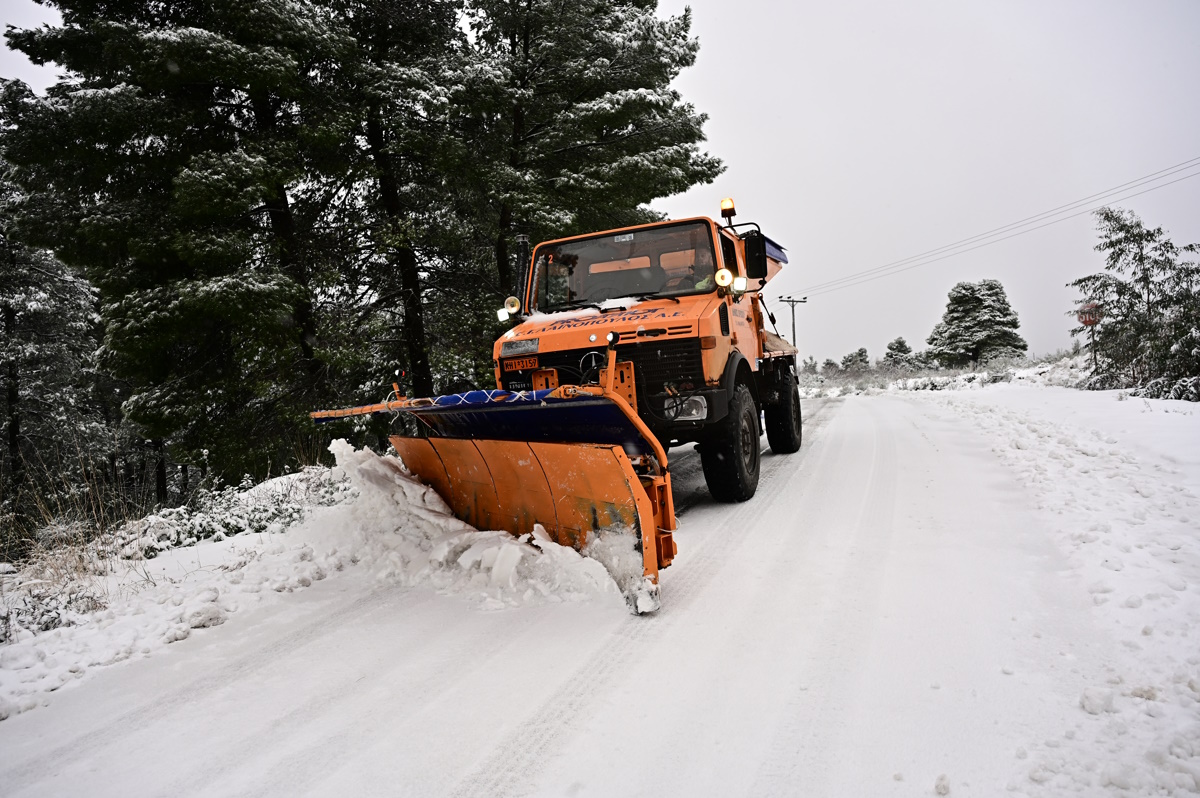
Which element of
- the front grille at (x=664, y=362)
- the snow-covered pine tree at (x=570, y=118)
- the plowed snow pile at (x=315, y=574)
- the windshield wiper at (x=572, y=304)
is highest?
the snow-covered pine tree at (x=570, y=118)

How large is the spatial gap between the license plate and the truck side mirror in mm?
2072

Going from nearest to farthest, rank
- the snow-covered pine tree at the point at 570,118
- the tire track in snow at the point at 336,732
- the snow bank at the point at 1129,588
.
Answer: the snow bank at the point at 1129,588
the tire track in snow at the point at 336,732
the snow-covered pine tree at the point at 570,118

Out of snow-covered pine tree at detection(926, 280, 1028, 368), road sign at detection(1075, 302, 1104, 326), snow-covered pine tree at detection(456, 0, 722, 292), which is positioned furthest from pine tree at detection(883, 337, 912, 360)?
snow-covered pine tree at detection(456, 0, 722, 292)

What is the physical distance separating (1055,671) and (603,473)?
200 cm

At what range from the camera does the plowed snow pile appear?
2877 millimetres

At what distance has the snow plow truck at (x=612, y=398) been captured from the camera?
10.6ft

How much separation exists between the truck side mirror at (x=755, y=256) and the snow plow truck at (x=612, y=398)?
1 centimetres

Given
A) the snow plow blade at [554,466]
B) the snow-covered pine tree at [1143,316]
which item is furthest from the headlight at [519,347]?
the snow-covered pine tree at [1143,316]

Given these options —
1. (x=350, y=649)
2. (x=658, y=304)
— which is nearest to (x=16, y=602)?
(x=350, y=649)

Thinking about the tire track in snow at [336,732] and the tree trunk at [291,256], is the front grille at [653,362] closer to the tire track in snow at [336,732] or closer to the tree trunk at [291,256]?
the tire track in snow at [336,732]

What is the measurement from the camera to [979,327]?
34.2 metres

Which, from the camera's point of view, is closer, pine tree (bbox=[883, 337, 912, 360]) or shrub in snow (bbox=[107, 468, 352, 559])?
shrub in snow (bbox=[107, 468, 352, 559])

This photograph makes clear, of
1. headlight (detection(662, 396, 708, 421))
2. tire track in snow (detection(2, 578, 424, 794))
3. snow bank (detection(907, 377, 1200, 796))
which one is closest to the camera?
snow bank (detection(907, 377, 1200, 796))

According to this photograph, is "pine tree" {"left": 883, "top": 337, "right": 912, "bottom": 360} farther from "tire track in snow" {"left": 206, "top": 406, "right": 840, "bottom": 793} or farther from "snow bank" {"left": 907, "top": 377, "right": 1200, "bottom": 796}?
"tire track in snow" {"left": 206, "top": 406, "right": 840, "bottom": 793}
